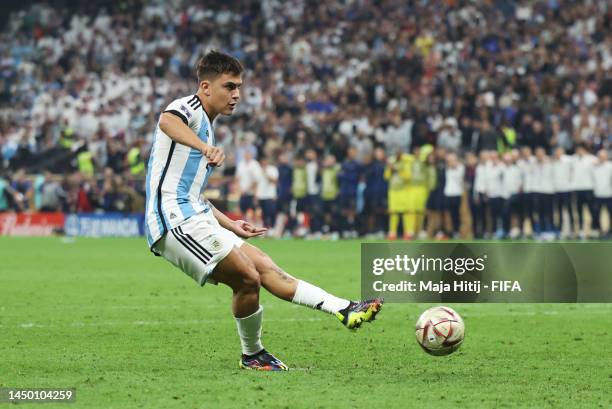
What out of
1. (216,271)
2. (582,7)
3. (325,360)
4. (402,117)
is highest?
(582,7)

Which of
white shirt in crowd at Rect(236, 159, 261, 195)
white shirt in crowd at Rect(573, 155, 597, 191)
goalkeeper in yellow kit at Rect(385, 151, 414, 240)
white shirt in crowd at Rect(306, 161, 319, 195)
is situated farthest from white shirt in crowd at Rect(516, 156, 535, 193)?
white shirt in crowd at Rect(236, 159, 261, 195)

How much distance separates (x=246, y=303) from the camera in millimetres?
7969

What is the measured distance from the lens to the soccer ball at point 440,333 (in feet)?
26.8

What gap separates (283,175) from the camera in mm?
29000

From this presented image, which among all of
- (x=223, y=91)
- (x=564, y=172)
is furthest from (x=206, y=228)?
(x=564, y=172)

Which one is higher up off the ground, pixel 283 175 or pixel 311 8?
pixel 311 8

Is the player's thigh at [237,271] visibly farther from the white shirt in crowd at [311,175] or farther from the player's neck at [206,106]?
the white shirt in crowd at [311,175]

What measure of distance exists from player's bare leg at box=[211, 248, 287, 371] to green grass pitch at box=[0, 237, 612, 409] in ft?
0.65

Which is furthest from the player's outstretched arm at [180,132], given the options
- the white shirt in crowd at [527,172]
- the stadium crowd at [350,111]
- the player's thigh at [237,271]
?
the white shirt in crowd at [527,172]

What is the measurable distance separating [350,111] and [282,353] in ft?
72.8

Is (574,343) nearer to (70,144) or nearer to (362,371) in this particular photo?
(362,371)

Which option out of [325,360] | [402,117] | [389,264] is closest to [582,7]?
[402,117]

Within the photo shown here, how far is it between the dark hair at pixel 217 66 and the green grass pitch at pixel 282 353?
1.99 meters

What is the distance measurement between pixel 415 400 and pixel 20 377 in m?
2.57
